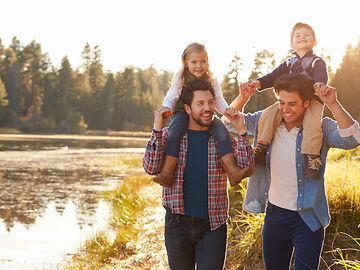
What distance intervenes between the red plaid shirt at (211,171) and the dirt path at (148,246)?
3190mm

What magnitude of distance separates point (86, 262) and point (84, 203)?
6666 millimetres

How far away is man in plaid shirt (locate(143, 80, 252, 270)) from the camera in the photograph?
3670mm

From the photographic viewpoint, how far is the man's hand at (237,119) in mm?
3766

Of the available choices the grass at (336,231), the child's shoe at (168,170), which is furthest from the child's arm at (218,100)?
the grass at (336,231)

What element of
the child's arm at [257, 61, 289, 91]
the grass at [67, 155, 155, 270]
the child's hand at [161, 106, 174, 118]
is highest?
the child's arm at [257, 61, 289, 91]

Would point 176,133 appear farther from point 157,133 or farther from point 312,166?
point 312,166

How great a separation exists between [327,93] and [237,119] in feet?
2.06

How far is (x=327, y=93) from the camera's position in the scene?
345 centimetres

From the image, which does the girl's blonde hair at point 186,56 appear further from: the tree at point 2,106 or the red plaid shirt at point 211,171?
the tree at point 2,106

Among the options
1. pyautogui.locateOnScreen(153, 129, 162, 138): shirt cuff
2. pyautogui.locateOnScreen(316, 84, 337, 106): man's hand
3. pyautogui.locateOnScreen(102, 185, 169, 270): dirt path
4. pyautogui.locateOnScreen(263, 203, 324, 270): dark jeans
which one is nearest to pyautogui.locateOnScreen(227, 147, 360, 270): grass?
pyautogui.locateOnScreen(102, 185, 169, 270): dirt path

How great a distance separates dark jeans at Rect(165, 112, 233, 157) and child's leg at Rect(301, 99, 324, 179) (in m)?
0.48

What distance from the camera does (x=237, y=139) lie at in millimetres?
3781

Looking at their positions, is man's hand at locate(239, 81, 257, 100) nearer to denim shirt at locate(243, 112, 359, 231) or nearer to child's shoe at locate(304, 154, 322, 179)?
denim shirt at locate(243, 112, 359, 231)

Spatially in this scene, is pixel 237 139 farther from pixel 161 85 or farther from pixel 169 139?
pixel 161 85
